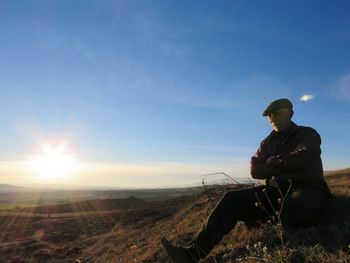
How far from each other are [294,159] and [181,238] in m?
3.99

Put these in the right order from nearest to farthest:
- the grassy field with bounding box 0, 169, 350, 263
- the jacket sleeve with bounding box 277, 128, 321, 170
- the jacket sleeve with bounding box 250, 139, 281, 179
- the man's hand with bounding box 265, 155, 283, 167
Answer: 1. the grassy field with bounding box 0, 169, 350, 263
2. the jacket sleeve with bounding box 277, 128, 321, 170
3. the man's hand with bounding box 265, 155, 283, 167
4. the jacket sleeve with bounding box 250, 139, 281, 179

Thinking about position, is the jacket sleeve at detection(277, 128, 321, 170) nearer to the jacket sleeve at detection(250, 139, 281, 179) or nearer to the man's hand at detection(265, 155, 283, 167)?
the man's hand at detection(265, 155, 283, 167)

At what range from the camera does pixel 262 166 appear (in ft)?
23.5

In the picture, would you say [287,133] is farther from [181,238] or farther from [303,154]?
[181,238]

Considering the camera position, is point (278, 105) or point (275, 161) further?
point (278, 105)

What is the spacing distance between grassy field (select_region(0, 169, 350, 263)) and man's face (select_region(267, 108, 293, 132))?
152 cm

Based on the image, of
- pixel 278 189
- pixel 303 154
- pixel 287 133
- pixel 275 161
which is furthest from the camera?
pixel 287 133

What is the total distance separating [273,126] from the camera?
24.8 ft

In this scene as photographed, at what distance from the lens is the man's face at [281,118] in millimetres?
7391

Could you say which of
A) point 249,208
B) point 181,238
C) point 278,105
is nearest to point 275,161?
point 249,208

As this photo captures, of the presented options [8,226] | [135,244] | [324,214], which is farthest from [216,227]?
[8,226]

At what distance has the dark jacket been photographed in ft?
22.1

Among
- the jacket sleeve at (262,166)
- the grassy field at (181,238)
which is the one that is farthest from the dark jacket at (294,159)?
the grassy field at (181,238)

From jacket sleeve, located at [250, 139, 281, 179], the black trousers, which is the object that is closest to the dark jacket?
jacket sleeve, located at [250, 139, 281, 179]
